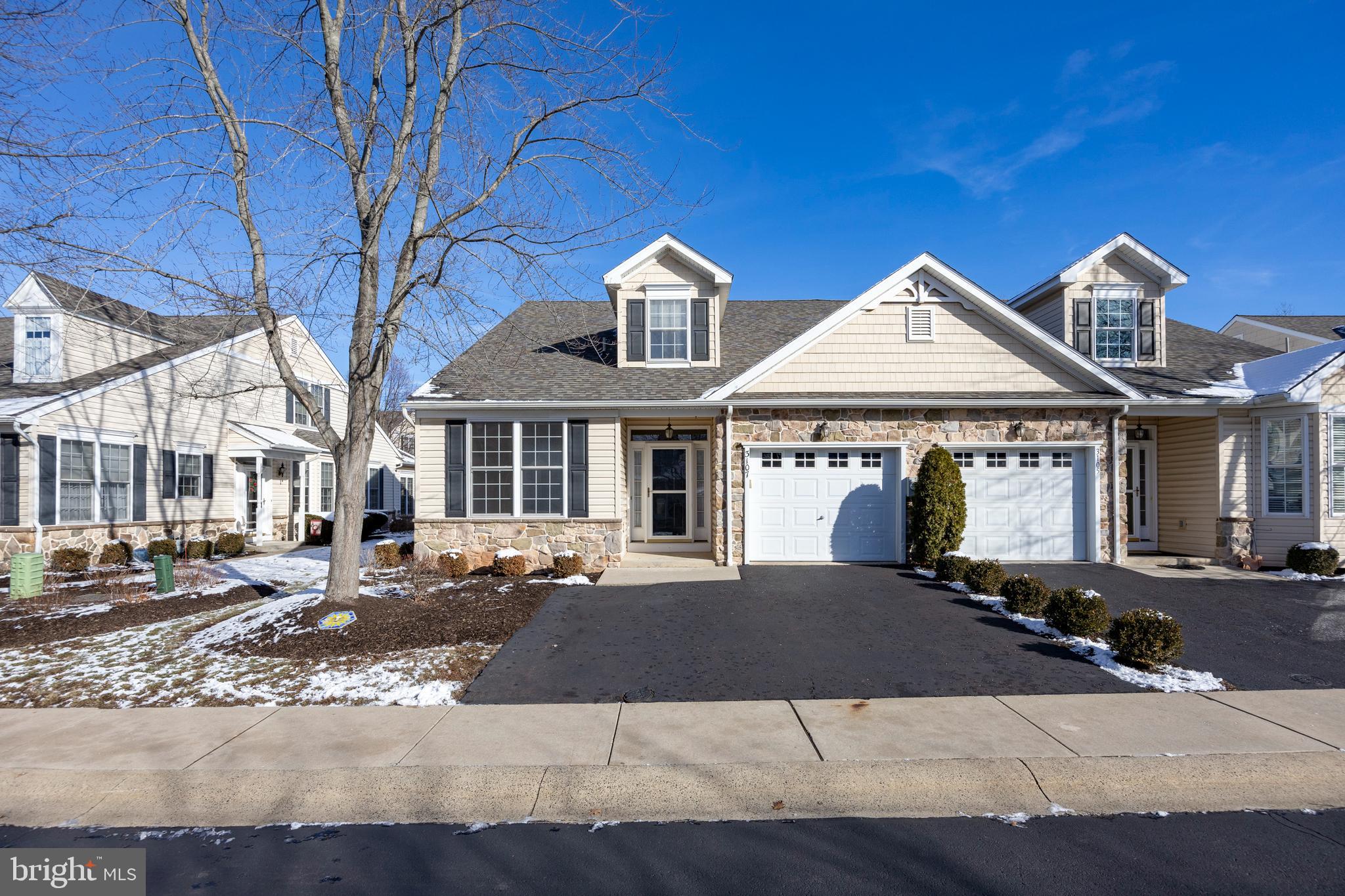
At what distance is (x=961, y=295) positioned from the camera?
511 inches

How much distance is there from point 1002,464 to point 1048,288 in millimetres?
4510

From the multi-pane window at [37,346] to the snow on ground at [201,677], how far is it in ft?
35.6

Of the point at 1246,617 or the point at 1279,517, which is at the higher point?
the point at 1279,517

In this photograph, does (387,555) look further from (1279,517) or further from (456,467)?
(1279,517)

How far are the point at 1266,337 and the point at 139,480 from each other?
102ft

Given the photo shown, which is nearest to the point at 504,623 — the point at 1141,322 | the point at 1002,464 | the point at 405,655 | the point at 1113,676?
the point at 405,655

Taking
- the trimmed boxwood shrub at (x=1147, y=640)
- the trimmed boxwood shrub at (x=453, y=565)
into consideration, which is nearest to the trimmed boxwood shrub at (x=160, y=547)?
the trimmed boxwood shrub at (x=453, y=565)

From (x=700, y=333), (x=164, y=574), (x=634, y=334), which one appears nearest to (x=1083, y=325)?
(x=700, y=333)

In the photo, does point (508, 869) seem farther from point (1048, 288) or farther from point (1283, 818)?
point (1048, 288)

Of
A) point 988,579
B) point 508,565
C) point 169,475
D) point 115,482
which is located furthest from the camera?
point 169,475

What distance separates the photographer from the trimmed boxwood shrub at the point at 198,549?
15578 mm

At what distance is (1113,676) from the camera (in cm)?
661

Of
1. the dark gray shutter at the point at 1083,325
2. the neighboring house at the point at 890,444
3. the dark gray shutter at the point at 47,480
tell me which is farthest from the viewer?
the dark gray shutter at the point at 1083,325
